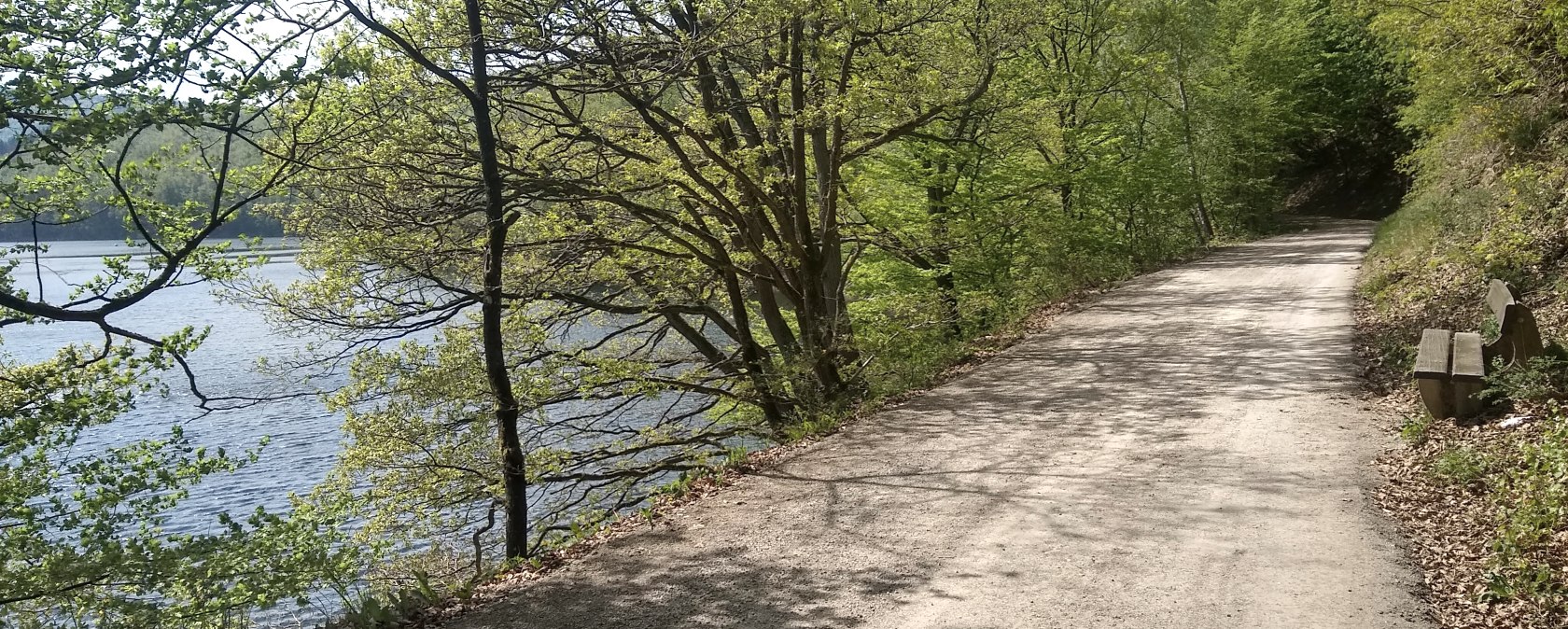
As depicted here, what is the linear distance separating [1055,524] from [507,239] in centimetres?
954

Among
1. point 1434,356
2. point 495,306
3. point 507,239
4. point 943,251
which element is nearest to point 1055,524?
point 1434,356

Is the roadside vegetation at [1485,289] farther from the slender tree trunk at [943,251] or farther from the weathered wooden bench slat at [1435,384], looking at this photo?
the slender tree trunk at [943,251]

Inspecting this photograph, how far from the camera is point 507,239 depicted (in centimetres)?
1402

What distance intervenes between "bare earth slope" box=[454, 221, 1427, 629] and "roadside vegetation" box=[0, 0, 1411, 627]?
3.44 ft

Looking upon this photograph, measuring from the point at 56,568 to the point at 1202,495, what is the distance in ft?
24.0

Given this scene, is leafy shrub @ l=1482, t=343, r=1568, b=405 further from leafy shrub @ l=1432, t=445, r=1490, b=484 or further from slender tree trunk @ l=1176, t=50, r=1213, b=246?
slender tree trunk @ l=1176, t=50, r=1213, b=246

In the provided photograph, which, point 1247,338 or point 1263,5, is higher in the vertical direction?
point 1263,5

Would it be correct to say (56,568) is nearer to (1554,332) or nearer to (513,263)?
(513,263)

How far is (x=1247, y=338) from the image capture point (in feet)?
43.3

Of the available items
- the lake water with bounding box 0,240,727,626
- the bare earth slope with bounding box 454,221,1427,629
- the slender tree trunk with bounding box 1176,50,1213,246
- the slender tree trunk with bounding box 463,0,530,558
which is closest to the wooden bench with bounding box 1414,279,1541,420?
the bare earth slope with bounding box 454,221,1427,629

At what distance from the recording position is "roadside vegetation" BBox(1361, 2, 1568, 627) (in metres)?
5.50

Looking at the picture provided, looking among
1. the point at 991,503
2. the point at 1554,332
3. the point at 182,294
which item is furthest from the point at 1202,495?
the point at 182,294

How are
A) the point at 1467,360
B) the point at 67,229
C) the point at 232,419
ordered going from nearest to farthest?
the point at 1467,360, the point at 67,229, the point at 232,419

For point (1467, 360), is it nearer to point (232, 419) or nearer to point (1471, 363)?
point (1471, 363)
